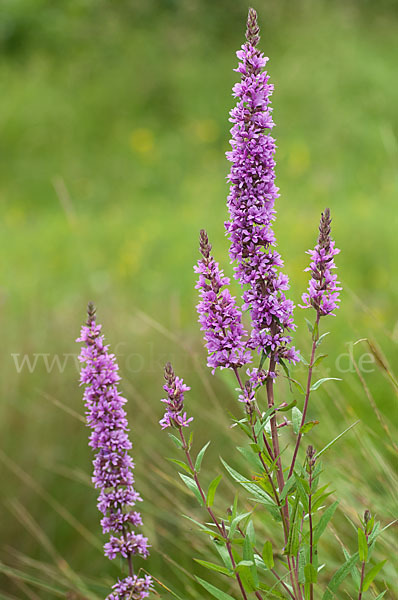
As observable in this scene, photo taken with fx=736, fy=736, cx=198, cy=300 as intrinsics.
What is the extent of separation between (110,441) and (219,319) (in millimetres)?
413

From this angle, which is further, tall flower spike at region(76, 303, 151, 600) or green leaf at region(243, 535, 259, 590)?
tall flower spike at region(76, 303, 151, 600)

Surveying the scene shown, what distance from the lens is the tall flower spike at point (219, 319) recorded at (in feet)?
5.14

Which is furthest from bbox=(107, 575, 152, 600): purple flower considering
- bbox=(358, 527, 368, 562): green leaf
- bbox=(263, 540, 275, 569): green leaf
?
bbox=(358, 527, 368, 562): green leaf

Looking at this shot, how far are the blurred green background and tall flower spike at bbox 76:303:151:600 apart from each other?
848mm

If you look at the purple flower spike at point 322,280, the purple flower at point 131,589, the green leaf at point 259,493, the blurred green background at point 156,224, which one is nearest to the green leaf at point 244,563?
the green leaf at point 259,493

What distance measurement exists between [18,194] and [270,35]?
499 cm

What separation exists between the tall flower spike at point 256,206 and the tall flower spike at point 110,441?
0.38m

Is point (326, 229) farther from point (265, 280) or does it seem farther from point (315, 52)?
point (315, 52)

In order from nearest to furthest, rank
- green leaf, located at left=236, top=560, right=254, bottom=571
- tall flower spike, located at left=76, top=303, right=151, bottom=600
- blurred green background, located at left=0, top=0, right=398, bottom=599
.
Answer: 1. green leaf, located at left=236, top=560, right=254, bottom=571
2. tall flower spike, located at left=76, top=303, right=151, bottom=600
3. blurred green background, located at left=0, top=0, right=398, bottom=599

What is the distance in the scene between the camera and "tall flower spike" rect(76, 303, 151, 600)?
5.63 feet

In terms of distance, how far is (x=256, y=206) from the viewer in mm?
1561

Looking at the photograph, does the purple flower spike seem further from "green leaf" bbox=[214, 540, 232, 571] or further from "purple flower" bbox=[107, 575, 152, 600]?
"purple flower" bbox=[107, 575, 152, 600]

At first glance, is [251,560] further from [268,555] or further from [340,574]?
[340,574]

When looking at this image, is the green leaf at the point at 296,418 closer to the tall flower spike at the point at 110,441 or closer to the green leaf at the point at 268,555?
the green leaf at the point at 268,555
